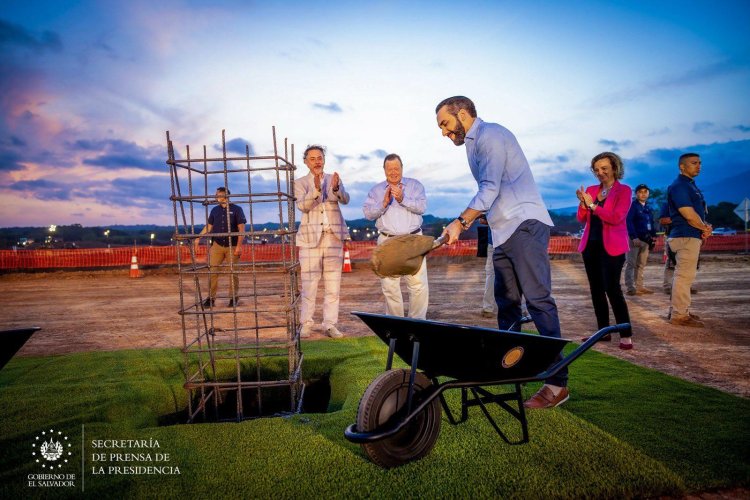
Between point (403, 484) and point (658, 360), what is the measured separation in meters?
3.28

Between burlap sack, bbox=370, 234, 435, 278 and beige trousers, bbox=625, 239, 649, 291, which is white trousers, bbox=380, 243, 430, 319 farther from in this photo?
beige trousers, bbox=625, 239, 649, 291

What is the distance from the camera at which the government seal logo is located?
2203 millimetres

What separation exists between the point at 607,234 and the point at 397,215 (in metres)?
2.20

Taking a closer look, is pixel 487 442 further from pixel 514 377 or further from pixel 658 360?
pixel 658 360

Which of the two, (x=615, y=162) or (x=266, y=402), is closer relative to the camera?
(x=266, y=402)

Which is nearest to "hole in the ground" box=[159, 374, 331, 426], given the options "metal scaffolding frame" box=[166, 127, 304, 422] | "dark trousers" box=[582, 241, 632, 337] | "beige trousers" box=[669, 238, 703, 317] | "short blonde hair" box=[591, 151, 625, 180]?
"metal scaffolding frame" box=[166, 127, 304, 422]

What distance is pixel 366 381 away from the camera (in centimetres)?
343

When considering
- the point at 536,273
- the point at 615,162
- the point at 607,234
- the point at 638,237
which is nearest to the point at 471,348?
the point at 536,273

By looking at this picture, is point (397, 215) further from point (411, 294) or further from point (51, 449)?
point (51, 449)

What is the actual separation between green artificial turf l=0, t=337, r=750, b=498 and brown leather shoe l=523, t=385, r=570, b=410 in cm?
7

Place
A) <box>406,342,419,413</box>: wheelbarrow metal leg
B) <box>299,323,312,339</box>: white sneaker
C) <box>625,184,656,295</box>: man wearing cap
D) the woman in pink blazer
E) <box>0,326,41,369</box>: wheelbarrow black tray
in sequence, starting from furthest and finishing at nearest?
<box>625,184,656,295</box>: man wearing cap → <box>299,323,312,339</box>: white sneaker → the woman in pink blazer → <box>406,342,419,413</box>: wheelbarrow metal leg → <box>0,326,41,369</box>: wheelbarrow black tray

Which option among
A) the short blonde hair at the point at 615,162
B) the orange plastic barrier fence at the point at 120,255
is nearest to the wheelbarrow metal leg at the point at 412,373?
the short blonde hair at the point at 615,162

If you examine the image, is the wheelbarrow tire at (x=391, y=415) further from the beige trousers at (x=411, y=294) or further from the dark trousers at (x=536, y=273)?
the beige trousers at (x=411, y=294)

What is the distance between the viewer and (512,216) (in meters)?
2.94
